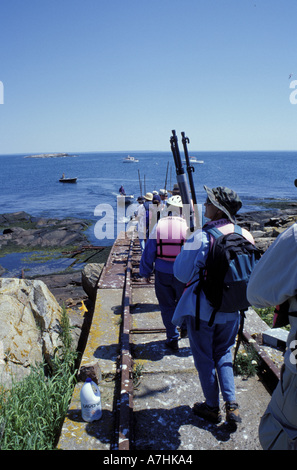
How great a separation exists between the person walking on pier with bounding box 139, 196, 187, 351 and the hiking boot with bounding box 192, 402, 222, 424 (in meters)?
1.26

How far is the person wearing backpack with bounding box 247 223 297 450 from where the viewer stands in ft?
6.08

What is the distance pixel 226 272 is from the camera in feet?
9.04

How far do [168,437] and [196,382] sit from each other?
2.79 ft

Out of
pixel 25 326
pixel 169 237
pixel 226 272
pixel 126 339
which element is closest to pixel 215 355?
pixel 226 272

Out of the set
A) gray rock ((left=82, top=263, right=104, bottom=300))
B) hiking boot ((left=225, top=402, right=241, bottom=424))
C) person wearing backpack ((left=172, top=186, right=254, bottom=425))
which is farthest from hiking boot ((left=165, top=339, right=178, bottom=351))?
gray rock ((left=82, top=263, right=104, bottom=300))

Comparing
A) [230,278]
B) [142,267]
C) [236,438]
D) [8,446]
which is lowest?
[8,446]

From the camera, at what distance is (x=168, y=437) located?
10.0ft

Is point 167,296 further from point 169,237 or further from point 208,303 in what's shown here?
point 208,303

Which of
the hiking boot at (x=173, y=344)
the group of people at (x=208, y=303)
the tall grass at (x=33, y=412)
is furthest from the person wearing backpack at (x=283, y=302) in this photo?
the hiking boot at (x=173, y=344)

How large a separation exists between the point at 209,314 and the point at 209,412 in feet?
3.16

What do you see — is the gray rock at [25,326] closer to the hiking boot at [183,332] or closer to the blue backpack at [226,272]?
the hiking boot at [183,332]

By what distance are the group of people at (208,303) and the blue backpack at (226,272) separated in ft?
0.22
